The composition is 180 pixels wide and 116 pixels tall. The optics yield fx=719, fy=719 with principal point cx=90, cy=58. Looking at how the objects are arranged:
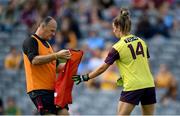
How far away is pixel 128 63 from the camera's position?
10008 mm

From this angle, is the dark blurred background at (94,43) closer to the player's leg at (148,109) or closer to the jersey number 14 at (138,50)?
the player's leg at (148,109)

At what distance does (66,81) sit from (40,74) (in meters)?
0.40

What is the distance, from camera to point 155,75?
16922 millimetres

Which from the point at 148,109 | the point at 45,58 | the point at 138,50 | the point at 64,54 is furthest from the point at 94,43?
the point at 45,58

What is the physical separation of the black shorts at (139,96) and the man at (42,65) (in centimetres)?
87

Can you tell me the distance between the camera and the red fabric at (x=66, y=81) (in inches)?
396

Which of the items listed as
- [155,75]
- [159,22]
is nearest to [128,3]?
[159,22]

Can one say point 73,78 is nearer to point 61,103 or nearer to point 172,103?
point 61,103

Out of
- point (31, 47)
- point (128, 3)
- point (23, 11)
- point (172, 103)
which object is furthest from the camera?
point (23, 11)

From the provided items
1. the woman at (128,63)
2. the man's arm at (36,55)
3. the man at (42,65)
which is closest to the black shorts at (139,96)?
the woman at (128,63)

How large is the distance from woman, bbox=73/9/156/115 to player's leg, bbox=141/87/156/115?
0.16ft

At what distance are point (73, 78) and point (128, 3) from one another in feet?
31.6

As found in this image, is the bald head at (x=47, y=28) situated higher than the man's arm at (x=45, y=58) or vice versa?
the bald head at (x=47, y=28)

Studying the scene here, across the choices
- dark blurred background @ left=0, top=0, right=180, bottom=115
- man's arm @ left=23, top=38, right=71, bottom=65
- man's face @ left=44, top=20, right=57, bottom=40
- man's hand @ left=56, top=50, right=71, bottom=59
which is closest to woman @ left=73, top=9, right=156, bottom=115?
man's hand @ left=56, top=50, right=71, bottom=59
